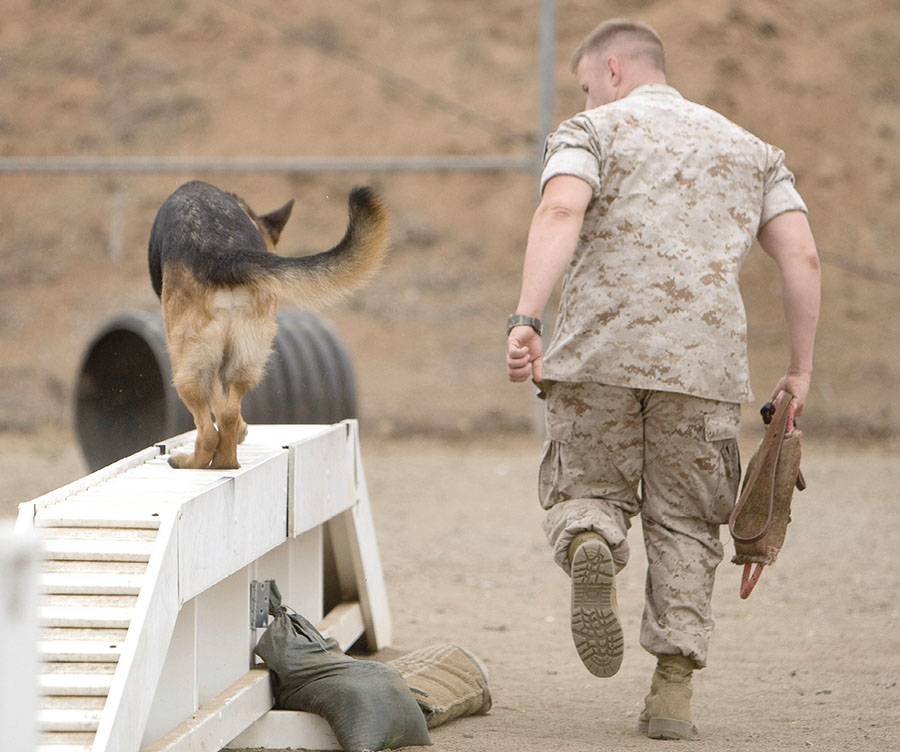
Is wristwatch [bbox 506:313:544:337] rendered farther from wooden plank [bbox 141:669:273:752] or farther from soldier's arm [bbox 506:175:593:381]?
wooden plank [bbox 141:669:273:752]

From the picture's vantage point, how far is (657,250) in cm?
362

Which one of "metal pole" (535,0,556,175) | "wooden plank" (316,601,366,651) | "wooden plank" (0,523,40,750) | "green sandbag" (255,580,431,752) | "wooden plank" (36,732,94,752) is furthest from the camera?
"metal pole" (535,0,556,175)

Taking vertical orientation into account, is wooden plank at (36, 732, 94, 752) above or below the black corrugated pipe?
below

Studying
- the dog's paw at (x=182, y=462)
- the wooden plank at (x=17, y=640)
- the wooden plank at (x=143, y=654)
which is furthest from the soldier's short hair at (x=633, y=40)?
the wooden plank at (x=17, y=640)

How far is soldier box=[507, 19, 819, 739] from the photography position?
141 inches

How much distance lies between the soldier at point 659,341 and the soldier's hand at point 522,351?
9.4 inches

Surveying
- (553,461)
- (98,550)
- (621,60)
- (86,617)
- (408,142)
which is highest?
(408,142)

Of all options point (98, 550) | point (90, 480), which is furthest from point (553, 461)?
point (98, 550)

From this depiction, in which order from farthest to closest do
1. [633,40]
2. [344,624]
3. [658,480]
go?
[344,624]
[633,40]
[658,480]

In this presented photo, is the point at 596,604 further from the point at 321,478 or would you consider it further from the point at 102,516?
the point at 102,516

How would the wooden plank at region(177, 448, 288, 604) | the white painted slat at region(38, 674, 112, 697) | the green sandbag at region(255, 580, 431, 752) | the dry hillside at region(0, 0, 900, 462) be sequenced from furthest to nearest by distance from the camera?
the dry hillside at region(0, 0, 900, 462) < the green sandbag at region(255, 580, 431, 752) < the wooden plank at region(177, 448, 288, 604) < the white painted slat at region(38, 674, 112, 697)

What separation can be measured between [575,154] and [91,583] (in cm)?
186

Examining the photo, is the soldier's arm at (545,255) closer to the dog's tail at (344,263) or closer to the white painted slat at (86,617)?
the dog's tail at (344,263)

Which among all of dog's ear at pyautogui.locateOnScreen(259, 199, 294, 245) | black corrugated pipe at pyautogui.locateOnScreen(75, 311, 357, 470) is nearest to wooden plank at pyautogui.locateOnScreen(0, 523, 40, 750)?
dog's ear at pyautogui.locateOnScreen(259, 199, 294, 245)
